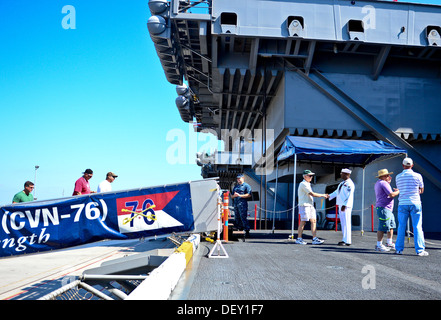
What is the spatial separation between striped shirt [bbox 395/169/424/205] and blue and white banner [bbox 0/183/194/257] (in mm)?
4443

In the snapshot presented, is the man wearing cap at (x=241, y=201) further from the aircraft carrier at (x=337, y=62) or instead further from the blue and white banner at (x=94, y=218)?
the aircraft carrier at (x=337, y=62)

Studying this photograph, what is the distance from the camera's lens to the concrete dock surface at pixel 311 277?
3.66 meters

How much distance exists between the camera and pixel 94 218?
7.62 metres

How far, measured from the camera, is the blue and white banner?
727cm

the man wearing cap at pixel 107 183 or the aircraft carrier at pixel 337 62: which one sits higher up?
the aircraft carrier at pixel 337 62

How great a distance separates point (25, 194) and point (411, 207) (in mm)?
8982

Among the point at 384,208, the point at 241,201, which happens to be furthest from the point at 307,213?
the point at 241,201

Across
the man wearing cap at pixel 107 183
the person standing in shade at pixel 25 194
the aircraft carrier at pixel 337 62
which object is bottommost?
the person standing in shade at pixel 25 194

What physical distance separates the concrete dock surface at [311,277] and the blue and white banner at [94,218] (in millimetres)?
1436

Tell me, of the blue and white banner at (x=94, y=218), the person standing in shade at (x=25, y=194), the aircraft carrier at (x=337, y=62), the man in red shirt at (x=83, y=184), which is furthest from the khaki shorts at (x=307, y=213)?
the person standing in shade at (x=25, y=194)

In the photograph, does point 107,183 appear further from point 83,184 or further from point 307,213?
point 307,213

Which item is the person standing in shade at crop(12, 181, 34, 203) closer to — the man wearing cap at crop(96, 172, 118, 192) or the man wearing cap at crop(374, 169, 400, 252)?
the man wearing cap at crop(96, 172, 118, 192)

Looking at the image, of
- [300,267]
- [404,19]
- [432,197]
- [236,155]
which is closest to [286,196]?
[236,155]
